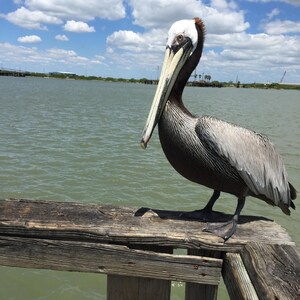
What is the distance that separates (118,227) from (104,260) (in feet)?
0.62

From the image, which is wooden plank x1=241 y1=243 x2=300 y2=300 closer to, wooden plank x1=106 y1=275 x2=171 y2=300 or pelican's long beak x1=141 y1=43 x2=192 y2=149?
wooden plank x1=106 y1=275 x2=171 y2=300

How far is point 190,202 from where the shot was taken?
712cm

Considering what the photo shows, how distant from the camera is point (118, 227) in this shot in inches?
81.0

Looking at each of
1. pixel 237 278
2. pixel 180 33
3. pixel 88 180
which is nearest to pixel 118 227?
pixel 237 278

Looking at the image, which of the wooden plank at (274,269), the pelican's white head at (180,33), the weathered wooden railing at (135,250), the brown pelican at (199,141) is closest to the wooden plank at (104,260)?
the weathered wooden railing at (135,250)

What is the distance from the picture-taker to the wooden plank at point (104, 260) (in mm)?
1898

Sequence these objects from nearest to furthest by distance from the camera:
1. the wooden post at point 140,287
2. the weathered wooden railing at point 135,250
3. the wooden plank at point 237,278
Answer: the wooden plank at point 237,278
the weathered wooden railing at point 135,250
the wooden post at point 140,287

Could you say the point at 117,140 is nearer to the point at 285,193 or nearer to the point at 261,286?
the point at 285,193

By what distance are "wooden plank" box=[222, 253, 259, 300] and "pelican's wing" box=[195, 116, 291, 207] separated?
702 mm

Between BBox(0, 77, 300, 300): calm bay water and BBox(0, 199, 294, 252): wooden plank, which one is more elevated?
BBox(0, 199, 294, 252): wooden plank

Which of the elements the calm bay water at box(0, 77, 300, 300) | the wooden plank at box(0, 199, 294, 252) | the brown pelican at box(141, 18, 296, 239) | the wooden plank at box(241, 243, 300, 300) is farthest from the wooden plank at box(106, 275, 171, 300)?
the calm bay water at box(0, 77, 300, 300)

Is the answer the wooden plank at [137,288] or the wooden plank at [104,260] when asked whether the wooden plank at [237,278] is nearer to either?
the wooden plank at [104,260]

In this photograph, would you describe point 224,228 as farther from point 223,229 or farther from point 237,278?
point 237,278

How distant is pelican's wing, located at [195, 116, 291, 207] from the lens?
7.93ft
